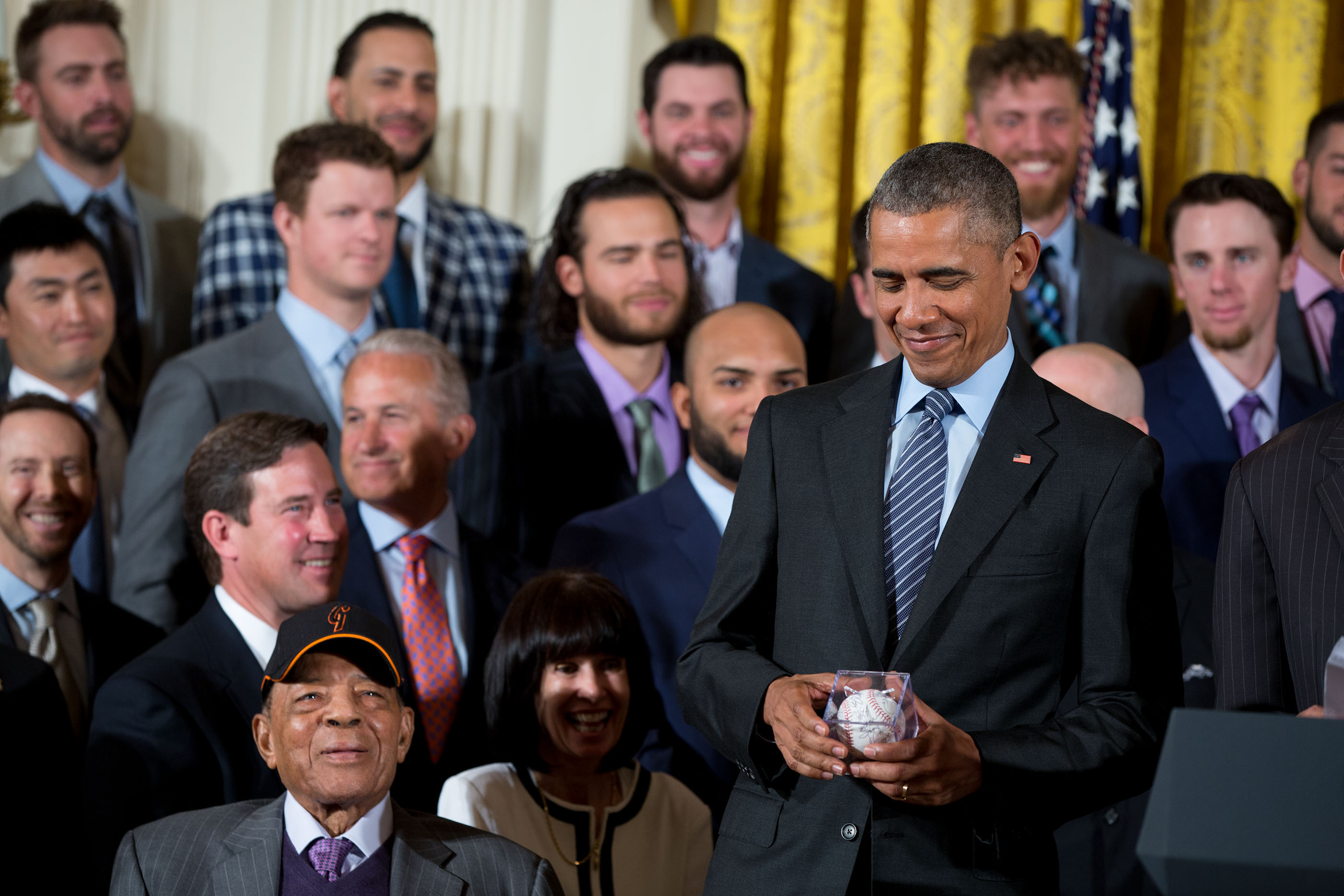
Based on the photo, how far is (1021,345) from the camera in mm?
4855

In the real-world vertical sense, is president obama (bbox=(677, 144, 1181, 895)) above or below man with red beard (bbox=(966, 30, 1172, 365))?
below

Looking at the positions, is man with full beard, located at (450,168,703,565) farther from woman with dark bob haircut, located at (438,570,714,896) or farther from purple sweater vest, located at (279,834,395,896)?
purple sweater vest, located at (279,834,395,896)

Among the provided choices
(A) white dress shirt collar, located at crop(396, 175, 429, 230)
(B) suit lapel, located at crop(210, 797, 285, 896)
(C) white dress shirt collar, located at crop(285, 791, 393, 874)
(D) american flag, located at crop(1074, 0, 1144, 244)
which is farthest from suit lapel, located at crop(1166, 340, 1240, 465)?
(B) suit lapel, located at crop(210, 797, 285, 896)

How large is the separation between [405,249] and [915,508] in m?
3.31

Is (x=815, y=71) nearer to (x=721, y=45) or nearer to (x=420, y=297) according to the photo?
(x=721, y=45)

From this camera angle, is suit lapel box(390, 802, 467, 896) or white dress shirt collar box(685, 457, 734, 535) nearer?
suit lapel box(390, 802, 467, 896)

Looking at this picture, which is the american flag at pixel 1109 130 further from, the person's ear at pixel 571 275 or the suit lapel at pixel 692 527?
the suit lapel at pixel 692 527

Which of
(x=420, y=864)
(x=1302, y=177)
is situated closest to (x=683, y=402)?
(x=420, y=864)

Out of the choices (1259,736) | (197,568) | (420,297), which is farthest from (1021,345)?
(1259,736)

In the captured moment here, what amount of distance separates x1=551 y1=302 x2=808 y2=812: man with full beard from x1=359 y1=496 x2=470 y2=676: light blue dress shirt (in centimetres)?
27

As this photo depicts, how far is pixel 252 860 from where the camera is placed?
8.86ft

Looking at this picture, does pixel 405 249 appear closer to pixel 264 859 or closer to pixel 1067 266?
pixel 1067 266

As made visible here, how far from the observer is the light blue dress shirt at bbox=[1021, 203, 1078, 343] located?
5.07 meters

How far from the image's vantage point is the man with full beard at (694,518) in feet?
12.0
